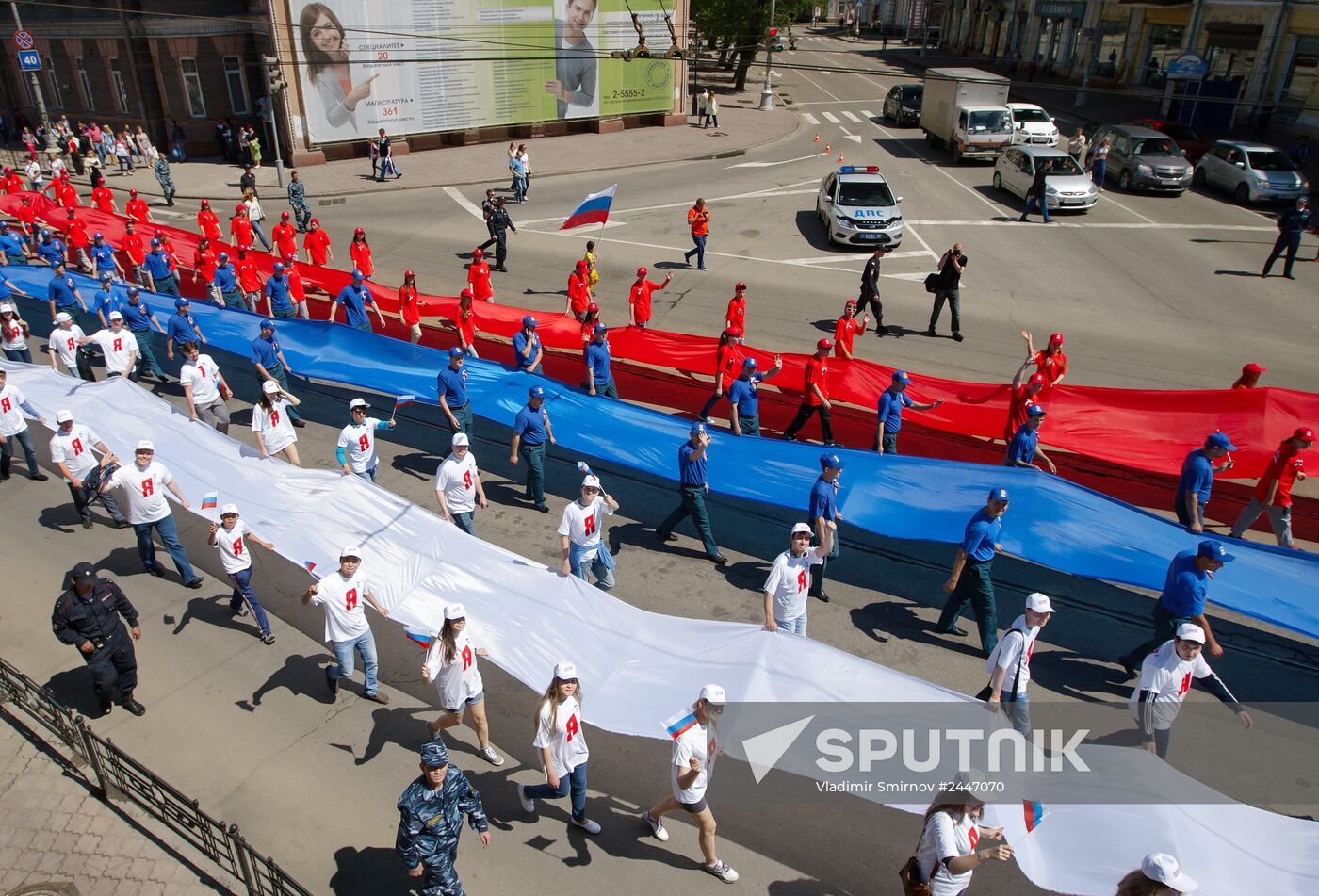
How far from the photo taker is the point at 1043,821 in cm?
566

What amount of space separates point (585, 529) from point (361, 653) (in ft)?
7.28

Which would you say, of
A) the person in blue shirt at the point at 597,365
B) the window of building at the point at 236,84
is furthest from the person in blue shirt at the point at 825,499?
the window of building at the point at 236,84

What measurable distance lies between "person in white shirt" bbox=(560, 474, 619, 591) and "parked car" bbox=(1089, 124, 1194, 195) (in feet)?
82.9

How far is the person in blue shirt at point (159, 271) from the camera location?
54.0 feet

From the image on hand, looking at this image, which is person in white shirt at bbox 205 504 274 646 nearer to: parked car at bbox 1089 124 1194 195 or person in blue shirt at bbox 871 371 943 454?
person in blue shirt at bbox 871 371 943 454

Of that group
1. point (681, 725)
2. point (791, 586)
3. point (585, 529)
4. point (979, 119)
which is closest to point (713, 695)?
point (681, 725)

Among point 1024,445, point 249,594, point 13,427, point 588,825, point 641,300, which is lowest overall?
point 588,825

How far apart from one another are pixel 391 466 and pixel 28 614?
14.2 feet

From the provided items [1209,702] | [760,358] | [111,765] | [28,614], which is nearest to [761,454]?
[760,358]

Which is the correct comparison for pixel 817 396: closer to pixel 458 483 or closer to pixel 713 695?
pixel 458 483

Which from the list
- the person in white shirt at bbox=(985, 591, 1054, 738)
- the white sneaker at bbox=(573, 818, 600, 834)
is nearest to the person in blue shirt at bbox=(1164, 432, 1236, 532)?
the person in white shirt at bbox=(985, 591, 1054, 738)

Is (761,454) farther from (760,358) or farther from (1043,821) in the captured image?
(1043,821)

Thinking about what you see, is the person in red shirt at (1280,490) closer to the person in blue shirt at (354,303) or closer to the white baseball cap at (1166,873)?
the white baseball cap at (1166,873)

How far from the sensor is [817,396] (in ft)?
38.1
